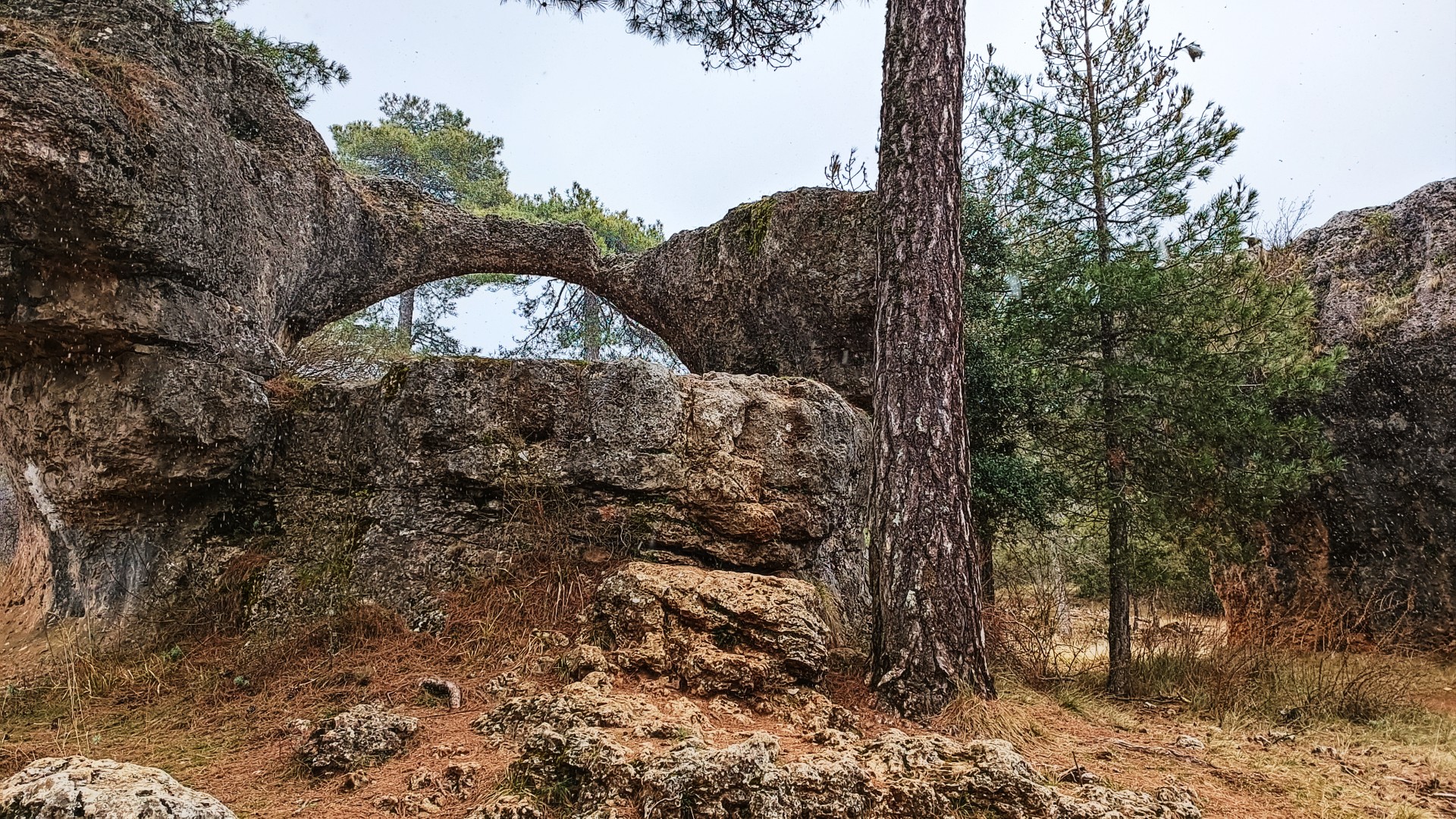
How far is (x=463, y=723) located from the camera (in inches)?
157

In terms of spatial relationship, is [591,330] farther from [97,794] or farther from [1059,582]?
[97,794]

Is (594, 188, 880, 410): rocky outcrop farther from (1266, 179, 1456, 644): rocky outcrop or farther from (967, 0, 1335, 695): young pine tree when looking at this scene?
(1266, 179, 1456, 644): rocky outcrop

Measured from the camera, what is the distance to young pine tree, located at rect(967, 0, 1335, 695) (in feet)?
22.8

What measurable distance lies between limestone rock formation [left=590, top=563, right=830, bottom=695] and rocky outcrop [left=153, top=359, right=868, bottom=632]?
29.1 inches

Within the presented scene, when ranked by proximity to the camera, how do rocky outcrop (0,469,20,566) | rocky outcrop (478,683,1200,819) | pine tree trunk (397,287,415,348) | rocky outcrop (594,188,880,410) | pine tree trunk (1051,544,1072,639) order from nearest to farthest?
1. rocky outcrop (478,683,1200,819)
2. rocky outcrop (594,188,880,410)
3. pine tree trunk (1051,544,1072,639)
4. rocky outcrop (0,469,20,566)
5. pine tree trunk (397,287,415,348)

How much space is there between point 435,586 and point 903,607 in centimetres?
352

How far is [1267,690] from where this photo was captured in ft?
20.8

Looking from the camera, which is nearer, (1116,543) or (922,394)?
(922,394)

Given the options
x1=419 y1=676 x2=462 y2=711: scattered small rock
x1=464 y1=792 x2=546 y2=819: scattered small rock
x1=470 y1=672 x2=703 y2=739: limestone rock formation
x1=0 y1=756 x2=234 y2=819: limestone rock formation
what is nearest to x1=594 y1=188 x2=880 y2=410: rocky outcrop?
x1=470 y1=672 x2=703 y2=739: limestone rock formation

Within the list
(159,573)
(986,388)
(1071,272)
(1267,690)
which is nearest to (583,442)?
(159,573)

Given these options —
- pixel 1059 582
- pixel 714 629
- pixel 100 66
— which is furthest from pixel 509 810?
pixel 1059 582

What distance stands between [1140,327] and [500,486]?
659 cm

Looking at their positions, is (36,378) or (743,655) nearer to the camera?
(743,655)

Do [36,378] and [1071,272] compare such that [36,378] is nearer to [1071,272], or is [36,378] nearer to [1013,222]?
[1071,272]
